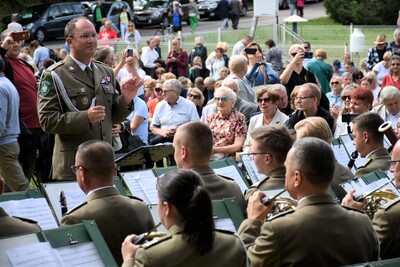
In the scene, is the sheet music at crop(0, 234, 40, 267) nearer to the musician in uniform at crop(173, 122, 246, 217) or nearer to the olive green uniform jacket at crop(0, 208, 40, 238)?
the olive green uniform jacket at crop(0, 208, 40, 238)

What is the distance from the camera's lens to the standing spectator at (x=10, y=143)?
10031 mm

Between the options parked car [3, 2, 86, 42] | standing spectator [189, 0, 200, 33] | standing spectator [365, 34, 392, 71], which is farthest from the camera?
standing spectator [189, 0, 200, 33]

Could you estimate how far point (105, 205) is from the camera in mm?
6066

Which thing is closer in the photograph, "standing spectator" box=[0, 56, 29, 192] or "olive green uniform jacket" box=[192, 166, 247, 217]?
"olive green uniform jacket" box=[192, 166, 247, 217]

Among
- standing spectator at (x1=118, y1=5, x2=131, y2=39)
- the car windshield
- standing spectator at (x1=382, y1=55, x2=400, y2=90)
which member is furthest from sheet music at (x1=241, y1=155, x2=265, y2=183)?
the car windshield

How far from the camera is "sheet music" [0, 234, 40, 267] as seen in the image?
5.31m

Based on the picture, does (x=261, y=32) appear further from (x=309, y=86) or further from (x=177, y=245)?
(x=177, y=245)

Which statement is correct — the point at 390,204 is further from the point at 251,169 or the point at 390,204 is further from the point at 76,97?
the point at 76,97

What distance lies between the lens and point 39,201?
6.79 meters

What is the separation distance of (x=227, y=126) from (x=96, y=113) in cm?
360

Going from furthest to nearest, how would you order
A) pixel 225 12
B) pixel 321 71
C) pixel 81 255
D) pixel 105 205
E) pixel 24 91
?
pixel 225 12 → pixel 321 71 → pixel 24 91 → pixel 105 205 → pixel 81 255

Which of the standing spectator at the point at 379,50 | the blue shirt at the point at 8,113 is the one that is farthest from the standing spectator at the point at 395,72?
the blue shirt at the point at 8,113

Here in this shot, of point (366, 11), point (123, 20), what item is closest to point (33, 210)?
point (123, 20)

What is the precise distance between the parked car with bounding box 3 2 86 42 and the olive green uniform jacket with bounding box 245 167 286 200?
2931 centimetres
